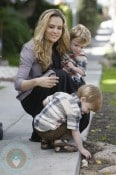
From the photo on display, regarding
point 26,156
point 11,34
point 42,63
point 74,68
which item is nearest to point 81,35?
point 74,68

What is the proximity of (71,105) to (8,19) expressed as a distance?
14.1 metres

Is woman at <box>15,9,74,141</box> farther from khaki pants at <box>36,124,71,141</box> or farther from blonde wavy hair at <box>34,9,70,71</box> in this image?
khaki pants at <box>36,124,71,141</box>

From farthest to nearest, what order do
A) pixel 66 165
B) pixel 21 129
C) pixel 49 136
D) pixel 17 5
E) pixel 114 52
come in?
1. pixel 17 5
2. pixel 114 52
3. pixel 21 129
4. pixel 49 136
5. pixel 66 165

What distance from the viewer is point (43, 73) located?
5277 mm

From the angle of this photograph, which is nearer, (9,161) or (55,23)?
(9,161)

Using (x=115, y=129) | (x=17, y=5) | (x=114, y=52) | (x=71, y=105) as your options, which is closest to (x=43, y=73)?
(x=71, y=105)

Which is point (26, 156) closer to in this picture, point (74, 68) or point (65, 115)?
point (65, 115)

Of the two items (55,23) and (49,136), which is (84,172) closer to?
(49,136)

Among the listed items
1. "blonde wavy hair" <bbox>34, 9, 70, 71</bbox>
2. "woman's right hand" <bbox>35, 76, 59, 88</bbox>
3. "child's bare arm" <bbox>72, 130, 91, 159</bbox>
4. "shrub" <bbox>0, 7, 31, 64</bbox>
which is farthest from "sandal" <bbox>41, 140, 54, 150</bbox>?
"shrub" <bbox>0, 7, 31, 64</bbox>

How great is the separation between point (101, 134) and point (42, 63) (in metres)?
1.40

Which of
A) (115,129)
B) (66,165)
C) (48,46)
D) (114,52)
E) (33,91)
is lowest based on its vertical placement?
(114,52)

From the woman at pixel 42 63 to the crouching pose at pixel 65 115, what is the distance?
0.68 ft

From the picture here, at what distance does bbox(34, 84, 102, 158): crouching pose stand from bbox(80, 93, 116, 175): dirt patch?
0.50 ft

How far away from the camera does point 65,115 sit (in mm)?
4887
